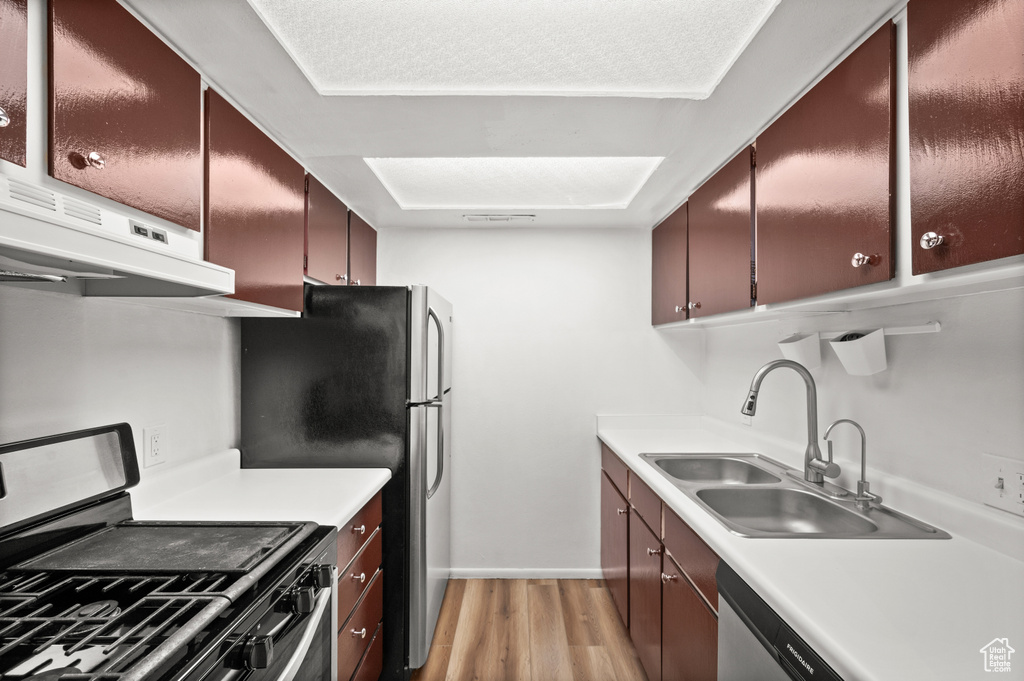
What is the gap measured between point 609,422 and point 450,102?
2.14 meters

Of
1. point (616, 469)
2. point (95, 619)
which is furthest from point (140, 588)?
point (616, 469)

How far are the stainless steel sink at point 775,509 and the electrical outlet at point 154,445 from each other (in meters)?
1.79

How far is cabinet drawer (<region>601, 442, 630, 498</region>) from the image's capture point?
2400 mm

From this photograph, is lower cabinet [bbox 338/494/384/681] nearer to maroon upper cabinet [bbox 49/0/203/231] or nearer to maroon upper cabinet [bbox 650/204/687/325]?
maroon upper cabinet [bbox 49/0/203/231]

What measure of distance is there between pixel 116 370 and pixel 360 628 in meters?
1.14

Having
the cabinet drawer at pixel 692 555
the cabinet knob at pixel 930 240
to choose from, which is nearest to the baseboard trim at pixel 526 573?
the cabinet drawer at pixel 692 555

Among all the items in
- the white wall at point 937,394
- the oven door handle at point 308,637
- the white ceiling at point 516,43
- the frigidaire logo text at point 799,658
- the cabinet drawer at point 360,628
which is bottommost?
the cabinet drawer at point 360,628

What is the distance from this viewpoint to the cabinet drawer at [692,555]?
135cm

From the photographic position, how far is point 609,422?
3084 mm

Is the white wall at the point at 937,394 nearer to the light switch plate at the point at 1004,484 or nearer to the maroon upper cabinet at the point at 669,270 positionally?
the light switch plate at the point at 1004,484

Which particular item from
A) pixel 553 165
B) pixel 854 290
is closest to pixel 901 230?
pixel 854 290

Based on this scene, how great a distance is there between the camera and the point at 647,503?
1988 millimetres

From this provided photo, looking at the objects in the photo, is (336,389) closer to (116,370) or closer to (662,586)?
(116,370)

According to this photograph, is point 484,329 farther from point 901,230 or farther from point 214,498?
point 901,230
